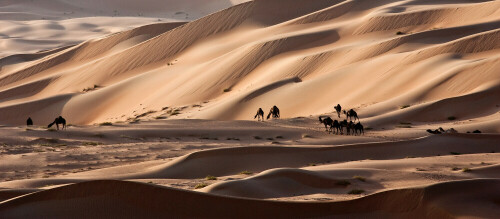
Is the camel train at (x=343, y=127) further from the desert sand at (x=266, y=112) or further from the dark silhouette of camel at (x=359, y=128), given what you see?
the desert sand at (x=266, y=112)

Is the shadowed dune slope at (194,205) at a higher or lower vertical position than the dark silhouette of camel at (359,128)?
lower

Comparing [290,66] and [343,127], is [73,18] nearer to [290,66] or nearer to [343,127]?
[290,66]

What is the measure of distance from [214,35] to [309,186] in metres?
32.8

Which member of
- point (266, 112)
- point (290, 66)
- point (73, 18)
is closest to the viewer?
point (266, 112)

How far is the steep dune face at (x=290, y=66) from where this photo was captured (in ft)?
91.7

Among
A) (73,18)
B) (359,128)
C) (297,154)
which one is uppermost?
(73,18)

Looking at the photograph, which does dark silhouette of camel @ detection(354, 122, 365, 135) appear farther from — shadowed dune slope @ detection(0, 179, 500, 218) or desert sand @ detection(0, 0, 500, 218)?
shadowed dune slope @ detection(0, 179, 500, 218)

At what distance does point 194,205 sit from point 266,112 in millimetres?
19248

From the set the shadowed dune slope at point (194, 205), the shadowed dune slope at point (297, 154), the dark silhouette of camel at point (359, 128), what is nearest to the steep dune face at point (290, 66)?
the dark silhouette of camel at point (359, 128)

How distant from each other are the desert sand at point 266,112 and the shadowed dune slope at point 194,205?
Answer: 16mm

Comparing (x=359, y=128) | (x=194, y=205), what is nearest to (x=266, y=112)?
(x=359, y=128)

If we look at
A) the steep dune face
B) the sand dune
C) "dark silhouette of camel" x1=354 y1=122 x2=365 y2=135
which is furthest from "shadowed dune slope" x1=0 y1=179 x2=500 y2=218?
the sand dune

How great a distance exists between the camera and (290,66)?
35.1 m

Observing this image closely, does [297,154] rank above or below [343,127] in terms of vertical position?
below
